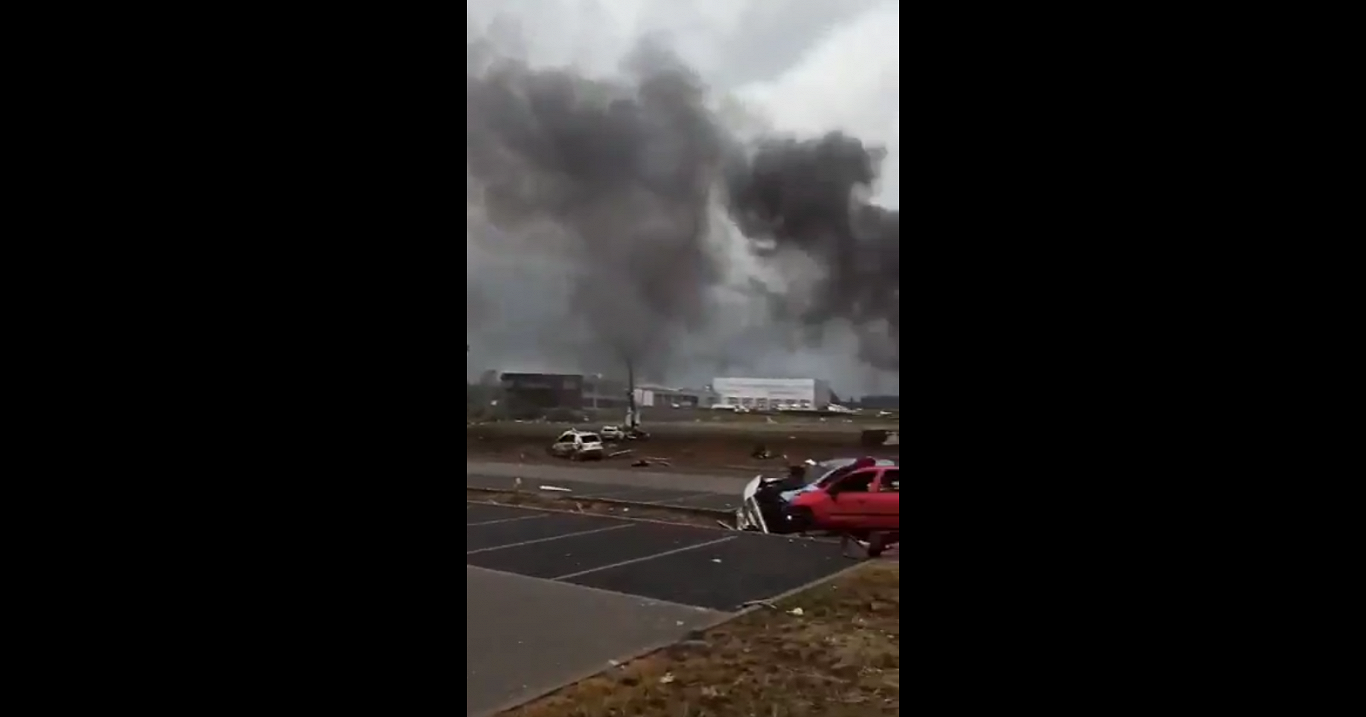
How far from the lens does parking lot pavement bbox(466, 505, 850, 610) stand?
2.20 m

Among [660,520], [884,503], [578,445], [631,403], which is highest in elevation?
[631,403]

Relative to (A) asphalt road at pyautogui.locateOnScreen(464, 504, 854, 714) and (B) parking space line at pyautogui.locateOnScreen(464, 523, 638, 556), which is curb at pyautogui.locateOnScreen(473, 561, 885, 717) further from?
(B) parking space line at pyautogui.locateOnScreen(464, 523, 638, 556)

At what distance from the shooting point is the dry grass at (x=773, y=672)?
65.9 inches

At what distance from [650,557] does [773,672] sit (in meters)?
0.66

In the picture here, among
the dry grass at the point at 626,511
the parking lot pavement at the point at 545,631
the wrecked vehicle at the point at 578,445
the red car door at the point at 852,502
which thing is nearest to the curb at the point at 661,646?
the parking lot pavement at the point at 545,631

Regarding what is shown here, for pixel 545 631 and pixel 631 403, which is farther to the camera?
pixel 631 403

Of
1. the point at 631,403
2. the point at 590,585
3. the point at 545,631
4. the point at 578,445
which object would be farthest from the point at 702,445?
the point at 545,631

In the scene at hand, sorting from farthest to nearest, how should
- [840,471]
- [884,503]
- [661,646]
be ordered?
[840,471] → [884,503] → [661,646]

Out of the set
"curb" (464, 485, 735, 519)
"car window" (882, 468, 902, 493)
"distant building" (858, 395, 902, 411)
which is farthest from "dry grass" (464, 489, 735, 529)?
"distant building" (858, 395, 902, 411)

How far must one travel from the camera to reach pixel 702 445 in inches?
90.6

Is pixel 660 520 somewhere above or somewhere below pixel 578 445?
below

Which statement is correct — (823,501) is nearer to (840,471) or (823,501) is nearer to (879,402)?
(840,471)
